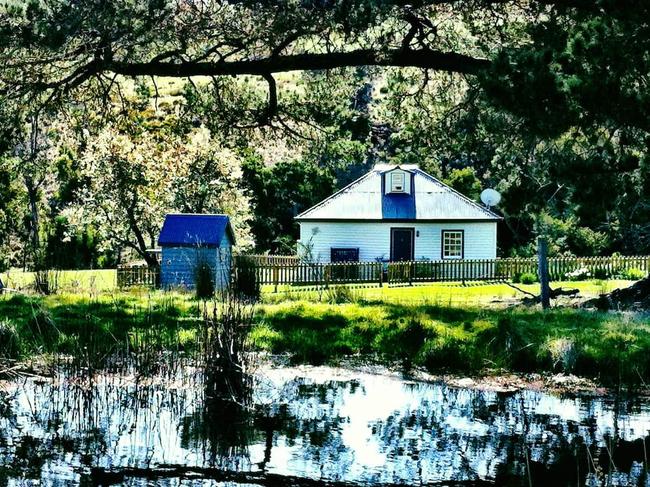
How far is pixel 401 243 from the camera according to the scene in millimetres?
38875

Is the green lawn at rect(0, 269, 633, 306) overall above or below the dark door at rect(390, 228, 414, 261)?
below

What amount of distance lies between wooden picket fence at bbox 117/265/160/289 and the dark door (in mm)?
13569

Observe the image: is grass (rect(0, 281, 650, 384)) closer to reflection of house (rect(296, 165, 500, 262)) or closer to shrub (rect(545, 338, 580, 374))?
shrub (rect(545, 338, 580, 374))

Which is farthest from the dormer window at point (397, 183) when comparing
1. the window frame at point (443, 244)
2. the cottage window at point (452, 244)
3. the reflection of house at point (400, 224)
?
the cottage window at point (452, 244)

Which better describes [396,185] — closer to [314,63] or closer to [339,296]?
[339,296]

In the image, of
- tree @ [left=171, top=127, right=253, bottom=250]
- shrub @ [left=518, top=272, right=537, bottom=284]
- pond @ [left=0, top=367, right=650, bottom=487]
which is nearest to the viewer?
pond @ [left=0, top=367, right=650, bottom=487]

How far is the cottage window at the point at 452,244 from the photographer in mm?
39031

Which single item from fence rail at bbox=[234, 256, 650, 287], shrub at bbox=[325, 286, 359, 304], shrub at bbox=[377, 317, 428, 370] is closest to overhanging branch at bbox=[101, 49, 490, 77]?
shrub at bbox=[325, 286, 359, 304]

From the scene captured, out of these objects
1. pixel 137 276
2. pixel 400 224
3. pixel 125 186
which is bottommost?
pixel 137 276

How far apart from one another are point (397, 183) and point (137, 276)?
48.6 ft

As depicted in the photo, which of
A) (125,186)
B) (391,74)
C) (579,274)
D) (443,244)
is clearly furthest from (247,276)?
(443,244)

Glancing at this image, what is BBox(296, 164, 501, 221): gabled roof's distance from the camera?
38469 millimetres

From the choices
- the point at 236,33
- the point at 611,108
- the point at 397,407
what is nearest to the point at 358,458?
the point at 397,407

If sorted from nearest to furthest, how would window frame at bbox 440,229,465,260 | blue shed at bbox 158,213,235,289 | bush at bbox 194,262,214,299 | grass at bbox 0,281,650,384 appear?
grass at bbox 0,281,650,384 < bush at bbox 194,262,214,299 < blue shed at bbox 158,213,235,289 < window frame at bbox 440,229,465,260
